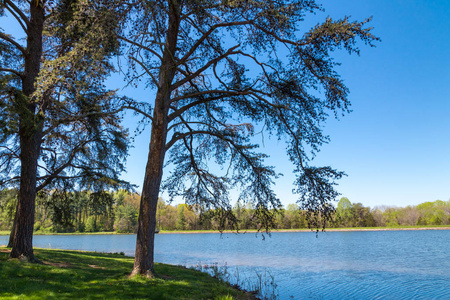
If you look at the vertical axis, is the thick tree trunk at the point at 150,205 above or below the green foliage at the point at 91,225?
above

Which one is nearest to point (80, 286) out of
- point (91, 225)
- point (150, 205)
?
point (150, 205)

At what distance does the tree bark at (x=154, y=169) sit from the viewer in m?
8.08

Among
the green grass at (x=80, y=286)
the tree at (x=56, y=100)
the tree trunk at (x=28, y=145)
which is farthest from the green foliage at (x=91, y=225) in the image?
the green grass at (x=80, y=286)

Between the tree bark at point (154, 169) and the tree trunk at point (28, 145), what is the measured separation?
355cm

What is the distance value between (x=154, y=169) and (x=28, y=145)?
4.94 meters

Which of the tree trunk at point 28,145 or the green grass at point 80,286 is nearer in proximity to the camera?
the green grass at point 80,286

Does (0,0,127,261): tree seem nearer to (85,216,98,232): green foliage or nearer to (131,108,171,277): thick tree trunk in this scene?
(131,108,171,277): thick tree trunk

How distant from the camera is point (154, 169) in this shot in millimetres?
8492

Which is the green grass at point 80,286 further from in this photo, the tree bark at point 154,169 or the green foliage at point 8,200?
the green foliage at point 8,200

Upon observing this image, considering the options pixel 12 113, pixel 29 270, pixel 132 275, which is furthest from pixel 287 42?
pixel 29 270

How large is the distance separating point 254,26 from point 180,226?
260 feet

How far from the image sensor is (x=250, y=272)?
15938mm

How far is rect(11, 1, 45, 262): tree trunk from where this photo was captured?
348 inches

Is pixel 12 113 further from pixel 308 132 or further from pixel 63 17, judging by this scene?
pixel 308 132
